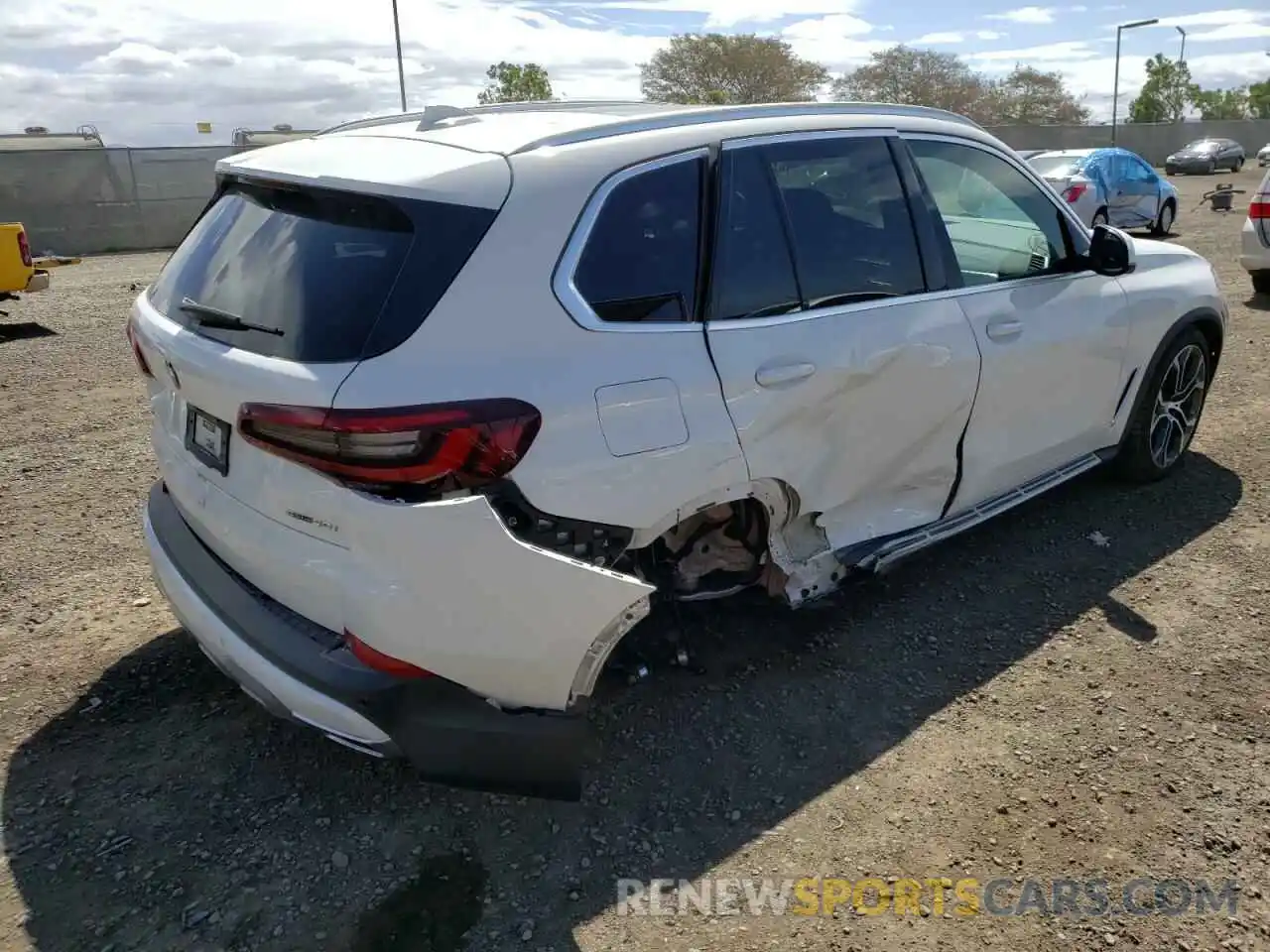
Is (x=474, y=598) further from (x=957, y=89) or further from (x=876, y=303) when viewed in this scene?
(x=957, y=89)

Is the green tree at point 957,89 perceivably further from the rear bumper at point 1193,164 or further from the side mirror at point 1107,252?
the side mirror at point 1107,252

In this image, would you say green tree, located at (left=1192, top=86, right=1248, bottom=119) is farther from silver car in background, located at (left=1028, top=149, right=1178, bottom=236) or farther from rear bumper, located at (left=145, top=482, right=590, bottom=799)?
rear bumper, located at (left=145, top=482, right=590, bottom=799)

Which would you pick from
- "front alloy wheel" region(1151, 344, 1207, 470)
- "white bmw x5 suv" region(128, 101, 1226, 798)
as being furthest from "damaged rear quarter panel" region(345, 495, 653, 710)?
"front alloy wheel" region(1151, 344, 1207, 470)

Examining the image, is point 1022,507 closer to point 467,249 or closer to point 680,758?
point 680,758

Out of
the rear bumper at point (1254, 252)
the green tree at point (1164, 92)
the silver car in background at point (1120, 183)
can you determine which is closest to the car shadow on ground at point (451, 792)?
the rear bumper at point (1254, 252)

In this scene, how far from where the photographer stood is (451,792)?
2.95 metres

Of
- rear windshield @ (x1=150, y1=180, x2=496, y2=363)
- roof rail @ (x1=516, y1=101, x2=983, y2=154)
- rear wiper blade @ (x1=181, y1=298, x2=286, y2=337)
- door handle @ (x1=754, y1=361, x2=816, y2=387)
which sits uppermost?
roof rail @ (x1=516, y1=101, x2=983, y2=154)

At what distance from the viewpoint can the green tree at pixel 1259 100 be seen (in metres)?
81.0

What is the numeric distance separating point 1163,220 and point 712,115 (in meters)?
17.7

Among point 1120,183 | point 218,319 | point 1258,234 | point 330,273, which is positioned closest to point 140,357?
point 218,319

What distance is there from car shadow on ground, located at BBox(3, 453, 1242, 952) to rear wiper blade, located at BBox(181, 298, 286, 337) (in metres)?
1.35

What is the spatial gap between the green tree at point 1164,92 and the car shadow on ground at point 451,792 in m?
92.0

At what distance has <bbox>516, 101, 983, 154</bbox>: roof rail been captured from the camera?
2734 mm

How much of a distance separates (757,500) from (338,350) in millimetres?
1400
